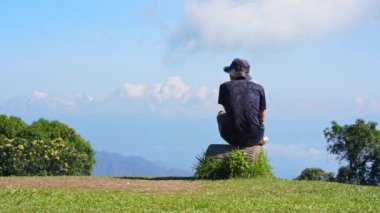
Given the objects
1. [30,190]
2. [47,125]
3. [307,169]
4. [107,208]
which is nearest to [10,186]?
[30,190]

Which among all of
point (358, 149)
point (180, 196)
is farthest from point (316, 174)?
point (180, 196)

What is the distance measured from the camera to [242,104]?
18.7 m

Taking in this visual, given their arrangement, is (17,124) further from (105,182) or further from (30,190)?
(30,190)

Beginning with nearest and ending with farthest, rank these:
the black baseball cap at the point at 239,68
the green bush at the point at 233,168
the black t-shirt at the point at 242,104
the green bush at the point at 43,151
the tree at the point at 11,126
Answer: the green bush at the point at 233,168 < the black t-shirt at the point at 242,104 < the black baseball cap at the point at 239,68 < the green bush at the point at 43,151 < the tree at the point at 11,126

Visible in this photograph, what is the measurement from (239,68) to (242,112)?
1235 millimetres

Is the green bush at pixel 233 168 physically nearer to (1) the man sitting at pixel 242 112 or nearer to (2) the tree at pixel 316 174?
(1) the man sitting at pixel 242 112

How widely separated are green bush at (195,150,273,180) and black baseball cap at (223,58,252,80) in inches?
85.4

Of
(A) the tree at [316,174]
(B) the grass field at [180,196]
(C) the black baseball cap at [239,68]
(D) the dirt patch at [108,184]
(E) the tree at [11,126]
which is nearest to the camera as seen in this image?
(B) the grass field at [180,196]

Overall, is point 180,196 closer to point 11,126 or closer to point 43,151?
point 43,151

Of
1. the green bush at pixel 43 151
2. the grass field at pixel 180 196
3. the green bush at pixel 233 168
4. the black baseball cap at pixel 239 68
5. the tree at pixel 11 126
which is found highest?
the black baseball cap at pixel 239 68

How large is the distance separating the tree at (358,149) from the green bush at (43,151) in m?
12.7

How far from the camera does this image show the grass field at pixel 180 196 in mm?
12305

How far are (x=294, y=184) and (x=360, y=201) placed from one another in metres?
3.31

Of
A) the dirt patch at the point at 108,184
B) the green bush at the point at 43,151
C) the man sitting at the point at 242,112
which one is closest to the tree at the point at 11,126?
the green bush at the point at 43,151
